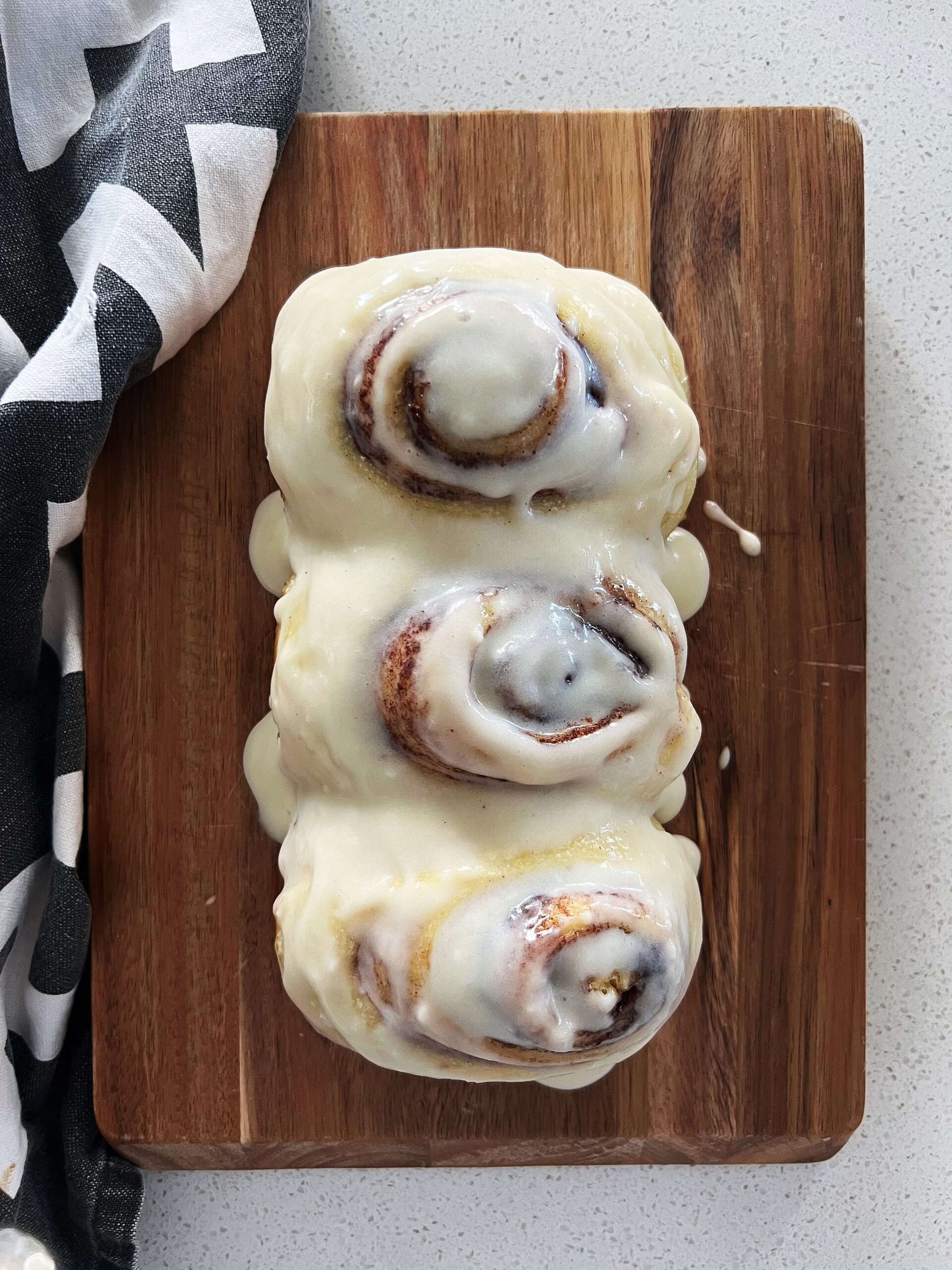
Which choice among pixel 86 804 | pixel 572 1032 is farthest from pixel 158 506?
pixel 572 1032

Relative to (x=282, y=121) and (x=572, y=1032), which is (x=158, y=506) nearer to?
(x=282, y=121)

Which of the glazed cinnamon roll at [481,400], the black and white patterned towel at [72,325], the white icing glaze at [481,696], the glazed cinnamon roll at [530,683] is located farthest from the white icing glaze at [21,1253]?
the glazed cinnamon roll at [481,400]

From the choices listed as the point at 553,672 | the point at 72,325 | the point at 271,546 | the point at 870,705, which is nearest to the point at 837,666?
the point at 870,705

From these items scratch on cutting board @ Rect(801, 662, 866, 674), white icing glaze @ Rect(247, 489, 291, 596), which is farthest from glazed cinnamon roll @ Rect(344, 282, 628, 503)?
scratch on cutting board @ Rect(801, 662, 866, 674)

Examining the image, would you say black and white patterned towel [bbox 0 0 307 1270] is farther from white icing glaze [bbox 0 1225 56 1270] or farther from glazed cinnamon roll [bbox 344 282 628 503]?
glazed cinnamon roll [bbox 344 282 628 503]

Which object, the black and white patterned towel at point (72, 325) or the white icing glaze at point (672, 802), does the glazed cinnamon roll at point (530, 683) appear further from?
the black and white patterned towel at point (72, 325)
